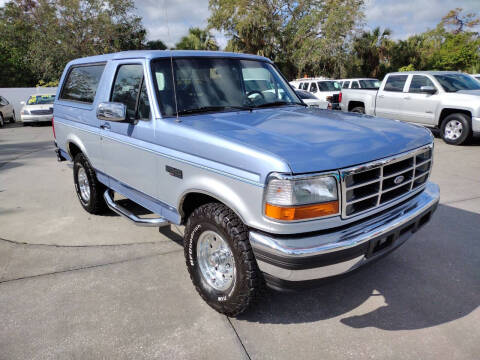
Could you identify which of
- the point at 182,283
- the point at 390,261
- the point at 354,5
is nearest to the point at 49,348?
the point at 182,283

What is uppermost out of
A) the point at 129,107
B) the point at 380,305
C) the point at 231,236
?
the point at 129,107

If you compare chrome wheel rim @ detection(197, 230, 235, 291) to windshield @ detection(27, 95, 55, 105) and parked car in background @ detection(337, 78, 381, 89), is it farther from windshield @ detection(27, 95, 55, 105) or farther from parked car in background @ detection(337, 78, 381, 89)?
windshield @ detection(27, 95, 55, 105)

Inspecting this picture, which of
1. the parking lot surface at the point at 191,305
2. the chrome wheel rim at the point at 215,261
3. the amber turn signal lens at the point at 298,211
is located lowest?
the parking lot surface at the point at 191,305

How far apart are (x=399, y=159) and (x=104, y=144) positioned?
9.73ft

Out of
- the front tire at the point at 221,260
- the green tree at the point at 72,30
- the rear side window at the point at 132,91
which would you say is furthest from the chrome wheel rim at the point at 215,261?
the green tree at the point at 72,30

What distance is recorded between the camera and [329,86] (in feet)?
54.1

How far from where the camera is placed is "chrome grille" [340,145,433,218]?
2.35 metres

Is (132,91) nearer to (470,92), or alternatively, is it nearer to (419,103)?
(419,103)

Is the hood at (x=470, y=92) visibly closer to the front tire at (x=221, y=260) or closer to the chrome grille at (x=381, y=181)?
the chrome grille at (x=381, y=181)

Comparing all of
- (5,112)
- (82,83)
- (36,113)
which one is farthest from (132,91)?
(5,112)

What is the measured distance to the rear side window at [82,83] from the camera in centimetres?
432

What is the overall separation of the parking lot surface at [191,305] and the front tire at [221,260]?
184mm

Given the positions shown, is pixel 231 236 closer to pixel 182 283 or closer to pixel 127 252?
pixel 182 283

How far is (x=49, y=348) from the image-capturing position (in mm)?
2518
